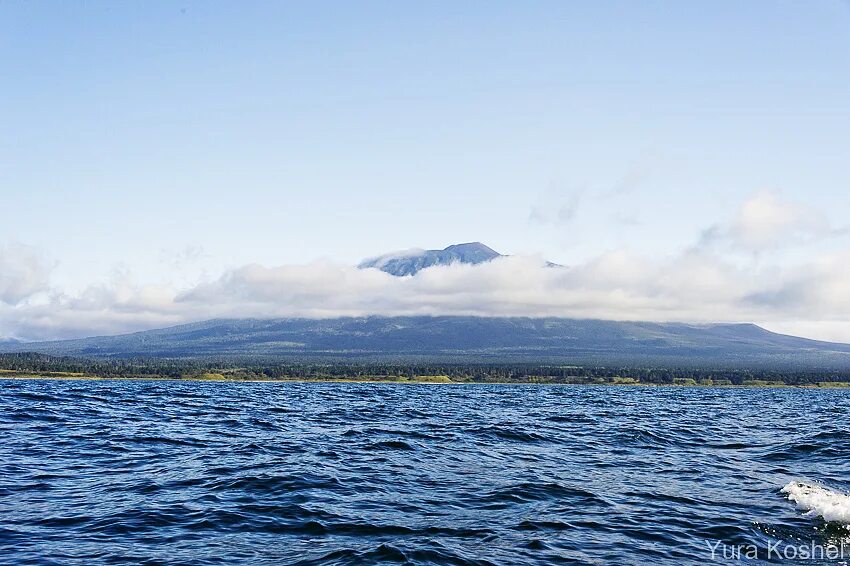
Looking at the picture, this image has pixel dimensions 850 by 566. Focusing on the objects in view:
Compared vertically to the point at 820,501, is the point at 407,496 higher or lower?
lower

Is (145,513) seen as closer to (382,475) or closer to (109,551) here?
(109,551)

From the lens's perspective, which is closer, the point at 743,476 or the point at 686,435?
the point at 743,476

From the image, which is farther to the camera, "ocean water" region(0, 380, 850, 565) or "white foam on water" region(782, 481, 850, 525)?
"white foam on water" region(782, 481, 850, 525)

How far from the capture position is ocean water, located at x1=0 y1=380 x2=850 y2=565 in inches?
647

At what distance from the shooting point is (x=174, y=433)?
125 feet

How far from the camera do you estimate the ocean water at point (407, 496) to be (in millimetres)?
16422

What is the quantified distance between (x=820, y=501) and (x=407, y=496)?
13376 millimetres

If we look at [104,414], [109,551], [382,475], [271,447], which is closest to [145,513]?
[109,551]

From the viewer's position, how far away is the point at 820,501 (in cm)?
2152

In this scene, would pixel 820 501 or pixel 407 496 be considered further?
pixel 407 496

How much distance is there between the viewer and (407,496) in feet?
73.4

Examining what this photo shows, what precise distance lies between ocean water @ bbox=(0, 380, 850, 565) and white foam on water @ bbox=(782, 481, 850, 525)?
0.10 meters

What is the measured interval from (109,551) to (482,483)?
13234mm

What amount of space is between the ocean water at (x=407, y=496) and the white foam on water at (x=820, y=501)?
0.10m
